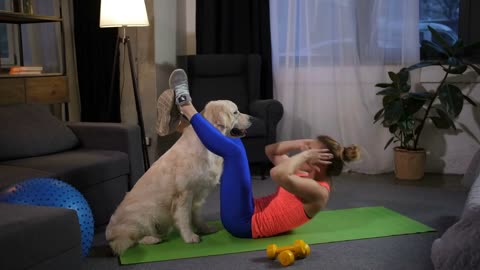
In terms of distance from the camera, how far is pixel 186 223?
105 inches

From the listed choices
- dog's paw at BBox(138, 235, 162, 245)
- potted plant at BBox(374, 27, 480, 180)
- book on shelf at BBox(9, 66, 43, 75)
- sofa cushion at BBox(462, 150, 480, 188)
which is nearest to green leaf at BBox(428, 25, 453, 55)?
potted plant at BBox(374, 27, 480, 180)

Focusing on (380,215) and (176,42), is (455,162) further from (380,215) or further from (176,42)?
(176,42)

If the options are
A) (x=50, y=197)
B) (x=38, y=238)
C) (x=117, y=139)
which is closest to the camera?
(x=38, y=238)

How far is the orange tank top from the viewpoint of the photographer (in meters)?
2.66

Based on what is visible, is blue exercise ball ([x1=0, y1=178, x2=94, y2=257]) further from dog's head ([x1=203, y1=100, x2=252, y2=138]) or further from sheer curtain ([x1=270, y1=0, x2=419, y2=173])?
sheer curtain ([x1=270, y1=0, x2=419, y2=173])

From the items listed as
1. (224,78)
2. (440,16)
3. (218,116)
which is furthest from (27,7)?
(440,16)

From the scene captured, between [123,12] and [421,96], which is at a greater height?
[123,12]

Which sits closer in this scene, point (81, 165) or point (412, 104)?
point (81, 165)

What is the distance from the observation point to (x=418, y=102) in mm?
Answer: 4082

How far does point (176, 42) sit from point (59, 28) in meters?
1.06

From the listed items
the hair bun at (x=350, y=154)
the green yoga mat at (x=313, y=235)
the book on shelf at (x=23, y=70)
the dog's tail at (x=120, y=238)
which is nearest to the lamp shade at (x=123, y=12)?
the book on shelf at (x=23, y=70)

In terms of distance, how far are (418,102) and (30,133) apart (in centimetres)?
290

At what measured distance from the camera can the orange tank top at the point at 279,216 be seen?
8.74 feet

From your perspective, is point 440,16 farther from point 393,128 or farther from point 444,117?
point 393,128
